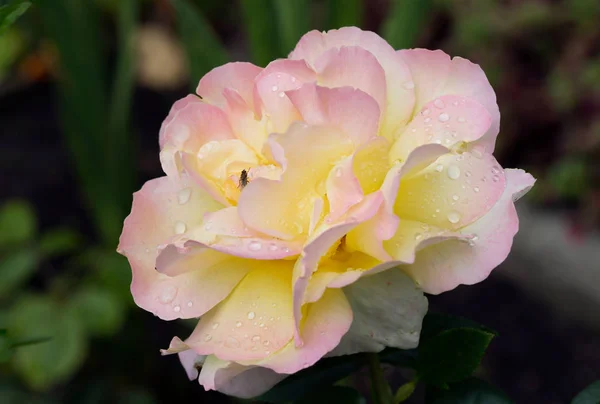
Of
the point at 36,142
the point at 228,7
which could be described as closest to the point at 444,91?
the point at 36,142

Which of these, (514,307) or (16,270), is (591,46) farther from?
(16,270)

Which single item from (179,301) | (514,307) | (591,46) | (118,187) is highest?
(179,301)

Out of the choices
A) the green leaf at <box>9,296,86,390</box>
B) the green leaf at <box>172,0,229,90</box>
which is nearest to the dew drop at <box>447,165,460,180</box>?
the green leaf at <box>172,0,229,90</box>

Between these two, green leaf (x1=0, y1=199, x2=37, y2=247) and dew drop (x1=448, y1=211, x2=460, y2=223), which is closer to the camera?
dew drop (x1=448, y1=211, x2=460, y2=223)

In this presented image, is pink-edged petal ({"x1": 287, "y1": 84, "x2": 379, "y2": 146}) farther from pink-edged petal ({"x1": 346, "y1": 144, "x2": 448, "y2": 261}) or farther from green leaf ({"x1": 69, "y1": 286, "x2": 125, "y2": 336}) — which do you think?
green leaf ({"x1": 69, "y1": 286, "x2": 125, "y2": 336})

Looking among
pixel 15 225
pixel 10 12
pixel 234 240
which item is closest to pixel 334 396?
pixel 234 240

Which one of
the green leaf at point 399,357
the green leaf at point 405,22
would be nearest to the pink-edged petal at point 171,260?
the green leaf at point 399,357

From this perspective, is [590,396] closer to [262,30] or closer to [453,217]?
[453,217]
